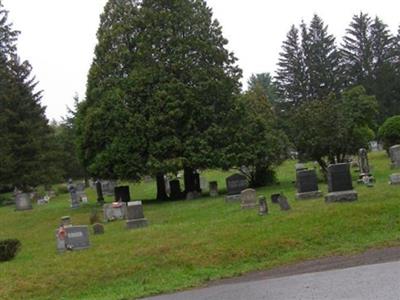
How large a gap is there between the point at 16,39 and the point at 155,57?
46.4 ft

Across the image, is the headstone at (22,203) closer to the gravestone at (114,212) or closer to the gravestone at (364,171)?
the gravestone at (114,212)

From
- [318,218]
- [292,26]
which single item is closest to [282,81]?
[292,26]

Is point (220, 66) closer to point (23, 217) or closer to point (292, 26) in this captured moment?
point (23, 217)

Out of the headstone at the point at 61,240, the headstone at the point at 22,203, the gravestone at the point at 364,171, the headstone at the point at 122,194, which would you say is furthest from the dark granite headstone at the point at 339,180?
the headstone at the point at 22,203

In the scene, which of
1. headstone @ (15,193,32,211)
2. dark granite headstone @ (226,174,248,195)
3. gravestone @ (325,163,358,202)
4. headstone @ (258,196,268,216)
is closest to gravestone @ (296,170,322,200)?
gravestone @ (325,163,358,202)

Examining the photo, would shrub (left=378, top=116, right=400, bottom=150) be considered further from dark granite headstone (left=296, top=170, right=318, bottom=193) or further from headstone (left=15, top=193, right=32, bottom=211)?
headstone (left=15, top=193, right=32, bottom=211)

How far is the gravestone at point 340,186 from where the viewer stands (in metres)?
17.8

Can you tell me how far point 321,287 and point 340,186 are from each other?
9655 mm

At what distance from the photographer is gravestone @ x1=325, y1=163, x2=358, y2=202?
17797mm

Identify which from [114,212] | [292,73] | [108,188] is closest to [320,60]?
[292,73]

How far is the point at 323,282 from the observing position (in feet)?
30.1

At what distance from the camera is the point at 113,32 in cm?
2972

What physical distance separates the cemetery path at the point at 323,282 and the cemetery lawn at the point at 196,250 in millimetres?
703

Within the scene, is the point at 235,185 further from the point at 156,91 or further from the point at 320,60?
the point at 320,60
